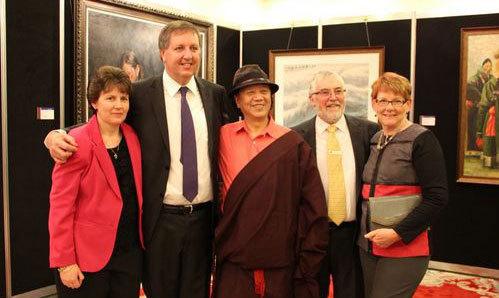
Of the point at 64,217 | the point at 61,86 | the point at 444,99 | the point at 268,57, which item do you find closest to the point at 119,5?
the point at 61,86

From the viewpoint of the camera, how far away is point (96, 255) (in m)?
2.17

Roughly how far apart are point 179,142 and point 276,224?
0.60 metres

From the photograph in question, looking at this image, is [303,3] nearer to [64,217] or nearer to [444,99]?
[444,99]

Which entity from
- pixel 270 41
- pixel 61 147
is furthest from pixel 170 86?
pixel 270 41

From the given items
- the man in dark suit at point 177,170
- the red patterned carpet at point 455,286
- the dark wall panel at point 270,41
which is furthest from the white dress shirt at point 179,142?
the dark wall panel at point 270,41

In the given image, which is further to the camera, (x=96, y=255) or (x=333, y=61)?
(x=333, y=61)

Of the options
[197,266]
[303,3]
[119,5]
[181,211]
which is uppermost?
[303,3]

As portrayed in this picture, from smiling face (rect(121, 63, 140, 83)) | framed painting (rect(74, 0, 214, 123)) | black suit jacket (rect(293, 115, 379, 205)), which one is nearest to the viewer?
black suit jacket (rect(293, 115, 379, 205))

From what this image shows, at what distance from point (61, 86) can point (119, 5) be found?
89 centimetres

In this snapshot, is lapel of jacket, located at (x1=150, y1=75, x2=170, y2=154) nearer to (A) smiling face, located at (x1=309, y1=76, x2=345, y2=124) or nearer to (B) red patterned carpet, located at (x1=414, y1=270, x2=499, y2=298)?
(A) smiling face, located at (x1=309, y1=76, x2=345, y2=124)

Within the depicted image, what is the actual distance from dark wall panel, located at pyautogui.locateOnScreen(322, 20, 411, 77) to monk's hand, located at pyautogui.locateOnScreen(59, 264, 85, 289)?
3.69 metres

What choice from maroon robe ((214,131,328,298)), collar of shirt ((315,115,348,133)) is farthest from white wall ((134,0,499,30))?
maroon robe ((214,131,328,298))

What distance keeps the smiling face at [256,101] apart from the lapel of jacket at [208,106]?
20 centimetres

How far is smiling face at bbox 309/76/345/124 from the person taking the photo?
2.61 metres
